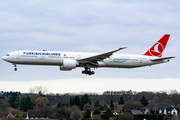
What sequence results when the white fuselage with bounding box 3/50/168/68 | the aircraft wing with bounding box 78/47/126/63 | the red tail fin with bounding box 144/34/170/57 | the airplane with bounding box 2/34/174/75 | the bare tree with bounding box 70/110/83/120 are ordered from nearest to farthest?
1. the white fuselage with bounding box 3/50/168/68
2. the airplane with bounding box 2/34/174/75
3. the aircraft wing with bounding box 78/47/126/63
4. the red tail fin with bounding box 144/34/170/57
5. the bare tree with bounding box 70/110/83/120

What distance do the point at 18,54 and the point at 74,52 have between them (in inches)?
403

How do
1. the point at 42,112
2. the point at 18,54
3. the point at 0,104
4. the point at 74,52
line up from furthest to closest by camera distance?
the point at 0,104 → the point at 42,112 → the point at 74,52 → the point at 18,54

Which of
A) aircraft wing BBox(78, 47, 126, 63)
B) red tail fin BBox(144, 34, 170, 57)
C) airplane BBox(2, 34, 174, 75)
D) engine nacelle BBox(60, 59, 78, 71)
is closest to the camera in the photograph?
airplane BBox(2, 34, 174, 75)

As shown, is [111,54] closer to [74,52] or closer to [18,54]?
[74,52]

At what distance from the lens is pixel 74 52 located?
55.8 metres

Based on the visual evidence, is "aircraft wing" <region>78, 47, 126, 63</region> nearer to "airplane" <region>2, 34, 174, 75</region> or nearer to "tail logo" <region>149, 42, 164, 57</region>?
"airplane" <region>2, 34, 174, 75</region>

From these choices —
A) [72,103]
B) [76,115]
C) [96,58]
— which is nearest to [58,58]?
[96,58]

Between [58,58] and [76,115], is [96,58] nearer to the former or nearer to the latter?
[58,58]

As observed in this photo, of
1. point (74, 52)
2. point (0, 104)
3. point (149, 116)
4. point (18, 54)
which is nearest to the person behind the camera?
point (18, 54)

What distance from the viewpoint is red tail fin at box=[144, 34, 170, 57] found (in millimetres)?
63031

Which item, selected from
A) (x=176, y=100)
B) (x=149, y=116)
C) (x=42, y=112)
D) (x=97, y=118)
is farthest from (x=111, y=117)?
(x=176, y=100)

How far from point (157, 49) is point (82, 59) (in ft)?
60.6

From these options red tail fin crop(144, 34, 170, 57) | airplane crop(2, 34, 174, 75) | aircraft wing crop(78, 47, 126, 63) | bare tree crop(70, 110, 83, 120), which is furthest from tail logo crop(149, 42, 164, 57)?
bare tree crop(70, 110, 83, 120)

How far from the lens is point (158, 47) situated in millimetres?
63938
